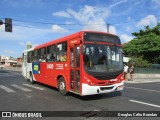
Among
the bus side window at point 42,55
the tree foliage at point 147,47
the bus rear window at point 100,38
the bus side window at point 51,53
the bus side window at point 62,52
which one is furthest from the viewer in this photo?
the tree foliage at point 147,47

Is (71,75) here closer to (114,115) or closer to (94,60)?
(94,60)

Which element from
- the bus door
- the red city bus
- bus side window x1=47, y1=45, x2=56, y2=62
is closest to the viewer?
the red city bus

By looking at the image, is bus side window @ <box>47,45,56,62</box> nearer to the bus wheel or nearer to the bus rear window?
the bus wheel

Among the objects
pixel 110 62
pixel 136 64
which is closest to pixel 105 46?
pixel 110 62

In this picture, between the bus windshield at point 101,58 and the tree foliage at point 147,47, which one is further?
the tree foliage at point 147,47

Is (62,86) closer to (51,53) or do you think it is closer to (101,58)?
(51,53)

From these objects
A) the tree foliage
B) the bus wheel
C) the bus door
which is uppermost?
the tree foliage

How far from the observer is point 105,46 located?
10.8m

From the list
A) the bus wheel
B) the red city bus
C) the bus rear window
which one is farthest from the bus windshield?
the bus wheel

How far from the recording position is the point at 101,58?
34.4ft

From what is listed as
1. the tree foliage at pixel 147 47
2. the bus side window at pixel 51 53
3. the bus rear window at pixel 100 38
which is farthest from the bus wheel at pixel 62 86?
the tree foliage at pixel 147 47

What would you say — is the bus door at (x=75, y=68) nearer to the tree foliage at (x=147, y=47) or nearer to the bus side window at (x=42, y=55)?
the bus side window at (x=42, y=55)

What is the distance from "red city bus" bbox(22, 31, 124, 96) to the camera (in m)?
10.3

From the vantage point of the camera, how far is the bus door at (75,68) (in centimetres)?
1069
